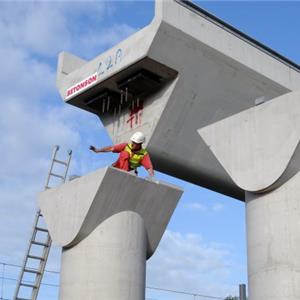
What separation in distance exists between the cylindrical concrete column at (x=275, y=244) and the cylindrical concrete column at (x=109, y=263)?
4.36 metres

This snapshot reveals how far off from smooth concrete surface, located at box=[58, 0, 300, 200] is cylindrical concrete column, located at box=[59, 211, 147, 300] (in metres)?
3.70

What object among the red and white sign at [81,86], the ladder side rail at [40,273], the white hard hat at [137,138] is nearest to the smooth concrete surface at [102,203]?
the white hard hat at [137,138]

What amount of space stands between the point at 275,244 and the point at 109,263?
5.35 m

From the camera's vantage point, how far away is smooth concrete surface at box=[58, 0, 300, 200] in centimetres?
1956

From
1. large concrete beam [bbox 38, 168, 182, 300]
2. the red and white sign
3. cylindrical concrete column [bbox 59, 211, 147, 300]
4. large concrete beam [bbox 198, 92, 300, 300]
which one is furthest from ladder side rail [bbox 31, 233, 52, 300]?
large concrete beam [bbox 198, 92, 300, 300]

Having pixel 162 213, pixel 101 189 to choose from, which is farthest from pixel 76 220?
pixel 162 213

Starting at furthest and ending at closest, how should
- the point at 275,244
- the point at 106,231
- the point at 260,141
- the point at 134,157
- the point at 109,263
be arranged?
the point at 134,157
the point at 106,231
the point at 109,263
the point at 260,141
the point at 275,244

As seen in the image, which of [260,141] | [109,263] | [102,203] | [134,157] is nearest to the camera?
[260,141]

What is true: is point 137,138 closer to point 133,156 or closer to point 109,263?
point 133,156

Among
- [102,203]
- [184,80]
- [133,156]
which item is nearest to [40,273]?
[102,203]

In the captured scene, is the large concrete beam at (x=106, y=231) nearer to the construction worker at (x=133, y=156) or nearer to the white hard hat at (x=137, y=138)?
the construction worker at (x=133, y=156)

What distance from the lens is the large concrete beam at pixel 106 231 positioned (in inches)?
668

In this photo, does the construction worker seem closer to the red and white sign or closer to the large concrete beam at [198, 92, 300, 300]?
the red and white sign

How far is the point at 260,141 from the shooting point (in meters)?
13.9
